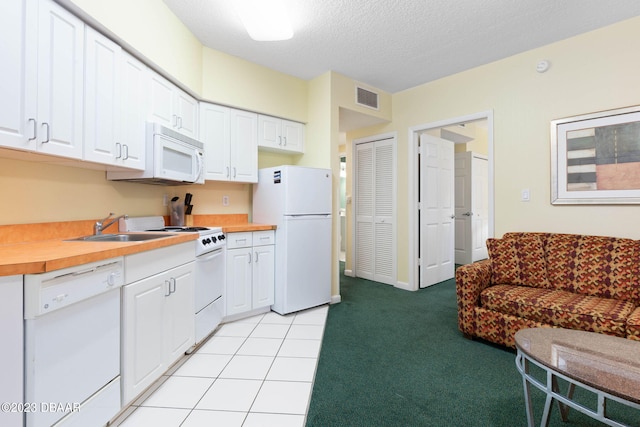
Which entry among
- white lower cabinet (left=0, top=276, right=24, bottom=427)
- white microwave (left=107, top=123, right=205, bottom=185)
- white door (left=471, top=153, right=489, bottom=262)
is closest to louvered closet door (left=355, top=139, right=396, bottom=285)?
white door (left=471, top=153, right=489, bottom=262)

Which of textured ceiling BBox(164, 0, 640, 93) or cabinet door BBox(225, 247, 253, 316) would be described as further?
cabinet door BBox(225, 247, 253, 316)

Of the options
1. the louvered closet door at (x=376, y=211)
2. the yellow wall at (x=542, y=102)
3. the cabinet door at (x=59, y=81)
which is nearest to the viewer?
the cabinet door at (x=59, y=81)

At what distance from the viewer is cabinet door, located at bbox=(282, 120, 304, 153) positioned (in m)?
3.70

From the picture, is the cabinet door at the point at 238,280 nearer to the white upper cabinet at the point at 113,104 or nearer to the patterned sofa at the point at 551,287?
the white upper cabinet at the point at 113,104

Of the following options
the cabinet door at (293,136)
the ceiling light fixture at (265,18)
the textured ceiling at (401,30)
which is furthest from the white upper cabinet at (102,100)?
the cabinet door at (293,136)

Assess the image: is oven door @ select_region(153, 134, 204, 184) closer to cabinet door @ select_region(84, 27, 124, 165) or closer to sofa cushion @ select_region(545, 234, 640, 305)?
cabinet door @ select_region(84, 27, 124, 165)

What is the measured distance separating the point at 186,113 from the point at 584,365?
10.7 feet

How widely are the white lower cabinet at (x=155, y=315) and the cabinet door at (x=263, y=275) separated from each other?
87 centimetres

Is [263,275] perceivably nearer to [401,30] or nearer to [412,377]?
[412,377]

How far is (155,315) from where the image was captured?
185 centimetres

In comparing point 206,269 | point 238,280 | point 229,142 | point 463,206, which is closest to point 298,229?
point 238,280

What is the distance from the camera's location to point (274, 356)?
2.31m

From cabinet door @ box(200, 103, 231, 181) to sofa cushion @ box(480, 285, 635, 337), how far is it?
275cm

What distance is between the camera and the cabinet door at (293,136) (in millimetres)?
3695
